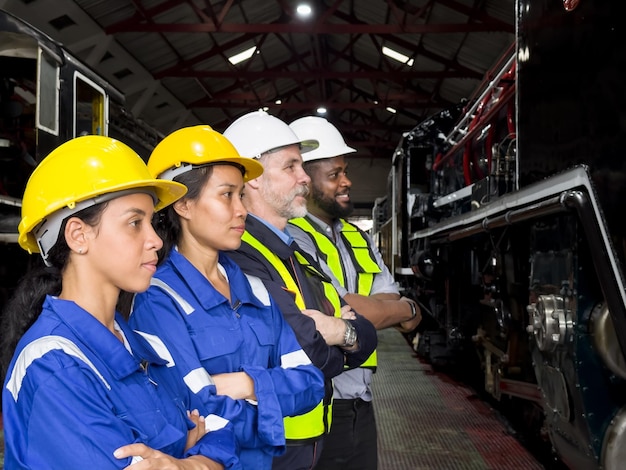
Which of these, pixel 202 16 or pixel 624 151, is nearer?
pixel 624 151

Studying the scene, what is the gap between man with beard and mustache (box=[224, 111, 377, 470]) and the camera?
1984mm

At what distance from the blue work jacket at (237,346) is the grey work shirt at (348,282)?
2.19 ft

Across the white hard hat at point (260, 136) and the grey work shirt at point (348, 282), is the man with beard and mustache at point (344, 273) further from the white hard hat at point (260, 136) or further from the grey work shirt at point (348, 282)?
the white hard hat at point (260, 136)

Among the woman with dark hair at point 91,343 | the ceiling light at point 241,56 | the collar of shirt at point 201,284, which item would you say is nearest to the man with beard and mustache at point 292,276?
the collar of shirt at point 201,284

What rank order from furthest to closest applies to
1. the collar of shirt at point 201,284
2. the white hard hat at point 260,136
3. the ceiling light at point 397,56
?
1. the ceiling light at point 397,56
2. the white hard hat at point 260,136
3. the collar of shirt at point 201,284

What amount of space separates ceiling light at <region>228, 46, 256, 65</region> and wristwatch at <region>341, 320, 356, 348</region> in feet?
54.1

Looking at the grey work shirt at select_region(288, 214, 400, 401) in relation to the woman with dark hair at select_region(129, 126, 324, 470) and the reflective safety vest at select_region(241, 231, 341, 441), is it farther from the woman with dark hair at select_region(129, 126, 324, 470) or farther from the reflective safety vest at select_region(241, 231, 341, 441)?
the woman with dark hair at select_region(129, 126, 324, 470)

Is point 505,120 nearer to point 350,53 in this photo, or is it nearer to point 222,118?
point 350,53

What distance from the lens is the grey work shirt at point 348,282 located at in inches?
98.2

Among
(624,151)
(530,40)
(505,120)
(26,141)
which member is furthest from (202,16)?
(624,151)

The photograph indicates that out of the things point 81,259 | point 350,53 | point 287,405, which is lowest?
point 287,405

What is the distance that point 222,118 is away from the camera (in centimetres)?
2389

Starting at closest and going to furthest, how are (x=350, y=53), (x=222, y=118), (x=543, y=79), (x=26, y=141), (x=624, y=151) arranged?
(x=624, y=151), (x=543, y=79), (x=26, y=141), (x=350, y=53), (x=222, y=118)

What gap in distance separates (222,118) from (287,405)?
22895 mm
